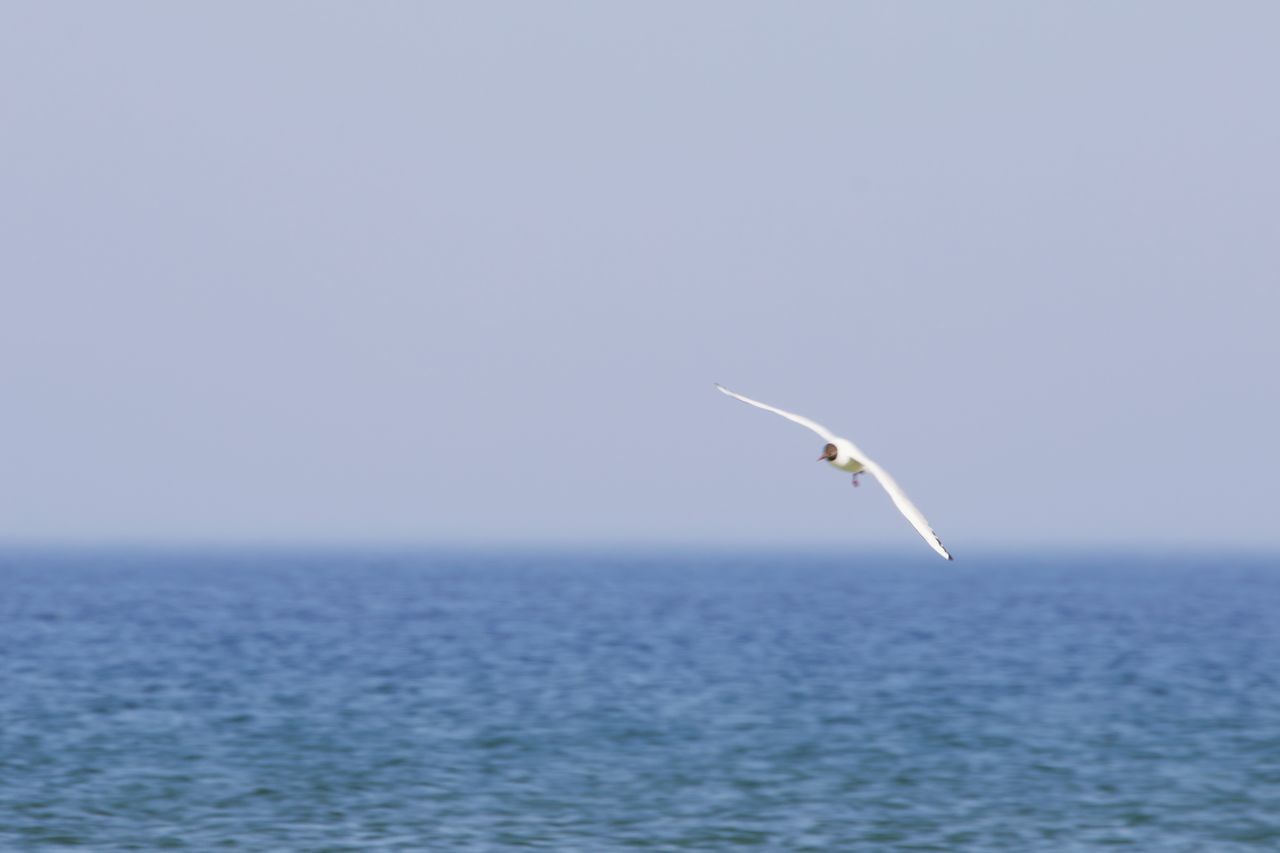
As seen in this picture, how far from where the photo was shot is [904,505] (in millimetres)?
17453

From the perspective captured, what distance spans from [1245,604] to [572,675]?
304ft

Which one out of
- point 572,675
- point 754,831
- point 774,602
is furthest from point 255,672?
point 774,602

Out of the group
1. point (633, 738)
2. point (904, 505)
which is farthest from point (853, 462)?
point (633, 738)

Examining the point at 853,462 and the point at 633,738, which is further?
the point at 633,738

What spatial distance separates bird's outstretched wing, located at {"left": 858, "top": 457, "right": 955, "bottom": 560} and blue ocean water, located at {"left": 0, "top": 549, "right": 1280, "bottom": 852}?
45.4 ft

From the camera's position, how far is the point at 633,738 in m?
Result: 44.4

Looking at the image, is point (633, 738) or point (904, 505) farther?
point (633, 738)

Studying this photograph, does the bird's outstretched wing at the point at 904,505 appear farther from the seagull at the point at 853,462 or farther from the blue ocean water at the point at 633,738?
the blue ocean water at the point at 633,738

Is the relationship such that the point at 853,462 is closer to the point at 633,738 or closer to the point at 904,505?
the point at 904,505

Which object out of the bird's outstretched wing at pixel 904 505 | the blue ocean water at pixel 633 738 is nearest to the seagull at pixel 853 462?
the bird's outstretched wing at pixel 904 505

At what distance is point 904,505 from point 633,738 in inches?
1103

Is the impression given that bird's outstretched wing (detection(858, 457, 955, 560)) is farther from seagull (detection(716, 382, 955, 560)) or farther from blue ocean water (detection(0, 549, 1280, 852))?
blue ocean water (detection(0, 549, 1280, 852))

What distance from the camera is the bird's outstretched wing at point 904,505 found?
16.5 metres

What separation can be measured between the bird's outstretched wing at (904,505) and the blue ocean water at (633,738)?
Answer: 13.8m
